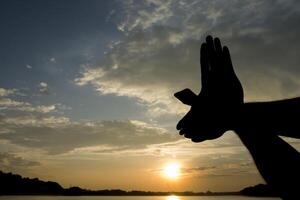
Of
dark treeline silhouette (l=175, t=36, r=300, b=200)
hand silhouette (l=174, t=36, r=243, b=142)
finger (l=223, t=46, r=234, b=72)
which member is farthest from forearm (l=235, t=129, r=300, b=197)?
finger (l=223, t=46, r=234, b=72)

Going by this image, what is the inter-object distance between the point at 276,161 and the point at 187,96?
75 cm

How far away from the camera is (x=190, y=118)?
2615 mm

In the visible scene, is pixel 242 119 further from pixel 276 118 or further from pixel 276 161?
pixel 276 161

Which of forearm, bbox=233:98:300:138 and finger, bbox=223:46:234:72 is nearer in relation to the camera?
forearm, bbox=233:98:300:138

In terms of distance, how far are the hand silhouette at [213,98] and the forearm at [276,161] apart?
0.25 m

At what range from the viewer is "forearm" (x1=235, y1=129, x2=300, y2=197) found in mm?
2045

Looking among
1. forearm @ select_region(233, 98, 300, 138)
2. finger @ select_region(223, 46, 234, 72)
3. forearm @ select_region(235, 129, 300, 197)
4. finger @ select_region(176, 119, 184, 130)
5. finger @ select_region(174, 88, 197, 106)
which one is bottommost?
forearm @ select_region(235, 129, 300, 197)

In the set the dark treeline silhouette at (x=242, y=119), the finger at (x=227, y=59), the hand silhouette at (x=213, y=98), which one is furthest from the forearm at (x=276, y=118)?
the finger at (x=227, y=59)

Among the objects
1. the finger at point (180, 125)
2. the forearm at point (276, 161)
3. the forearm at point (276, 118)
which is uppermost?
the finger at point (180, 125)

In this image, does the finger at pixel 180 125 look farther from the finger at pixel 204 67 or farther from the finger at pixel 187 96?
the finger at pixel 204 67

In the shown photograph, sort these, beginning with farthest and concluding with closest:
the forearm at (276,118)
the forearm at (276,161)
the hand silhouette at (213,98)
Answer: the hand silhouette at (213,98) < the forearm at (276,118) < the forearm at (276,161)

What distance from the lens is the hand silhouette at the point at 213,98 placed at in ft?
7.97

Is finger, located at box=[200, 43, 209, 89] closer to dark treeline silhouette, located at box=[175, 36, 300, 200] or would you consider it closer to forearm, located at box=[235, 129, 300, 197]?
dark treeline silhouette, located at box=[175, 36, 300, 200]

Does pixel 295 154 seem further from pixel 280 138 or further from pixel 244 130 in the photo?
pixel 244 130
